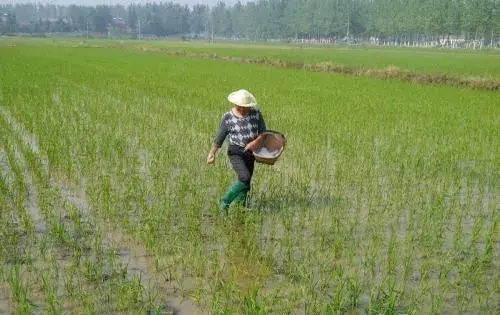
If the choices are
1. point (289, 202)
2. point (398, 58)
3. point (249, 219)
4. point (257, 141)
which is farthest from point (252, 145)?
point (398, 58)

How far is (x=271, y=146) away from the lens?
469cm

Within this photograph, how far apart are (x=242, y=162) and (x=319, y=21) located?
309 ft

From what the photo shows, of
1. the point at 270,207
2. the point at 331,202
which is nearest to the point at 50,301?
the point at 270,207

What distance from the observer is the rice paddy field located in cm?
309

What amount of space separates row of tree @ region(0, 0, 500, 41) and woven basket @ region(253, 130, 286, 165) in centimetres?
6813

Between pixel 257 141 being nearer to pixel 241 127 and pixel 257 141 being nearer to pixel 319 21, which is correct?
pixel 241 127

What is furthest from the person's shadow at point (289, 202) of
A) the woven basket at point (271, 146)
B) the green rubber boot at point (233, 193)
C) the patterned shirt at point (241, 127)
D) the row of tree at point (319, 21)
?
the row of tree at point (319, 21)

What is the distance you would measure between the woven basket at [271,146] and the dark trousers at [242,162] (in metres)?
0.10

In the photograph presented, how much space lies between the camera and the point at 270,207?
4.79m

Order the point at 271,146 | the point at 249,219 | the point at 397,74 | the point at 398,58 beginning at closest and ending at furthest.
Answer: the point at 249,219
the point at 271,146
the point at 397,74
the point at 398,58

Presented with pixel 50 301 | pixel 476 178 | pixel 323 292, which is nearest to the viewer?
pixel 50 301

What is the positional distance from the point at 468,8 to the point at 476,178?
242 ft

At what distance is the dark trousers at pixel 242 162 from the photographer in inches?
175

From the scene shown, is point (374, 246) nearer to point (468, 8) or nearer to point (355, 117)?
point (355, 117)
